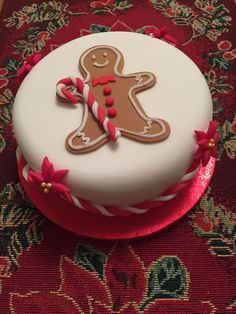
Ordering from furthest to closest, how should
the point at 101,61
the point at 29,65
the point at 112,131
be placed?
the point at 29,65
the point at 101,61
the point at 112,131

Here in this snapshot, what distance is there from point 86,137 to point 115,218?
284mm

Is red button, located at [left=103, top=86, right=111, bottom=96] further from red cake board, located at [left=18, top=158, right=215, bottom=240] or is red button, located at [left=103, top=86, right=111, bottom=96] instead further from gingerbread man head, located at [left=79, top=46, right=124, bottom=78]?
red cake board, located at [left=18, top=158, right=215, bottom=240]

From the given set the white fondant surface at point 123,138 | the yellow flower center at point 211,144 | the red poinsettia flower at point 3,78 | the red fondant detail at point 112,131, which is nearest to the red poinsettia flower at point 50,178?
the white fondant surface at point 123,138

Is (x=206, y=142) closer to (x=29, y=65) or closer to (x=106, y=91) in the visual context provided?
(x=106, y=91)

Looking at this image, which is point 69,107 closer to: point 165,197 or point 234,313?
point 165,197

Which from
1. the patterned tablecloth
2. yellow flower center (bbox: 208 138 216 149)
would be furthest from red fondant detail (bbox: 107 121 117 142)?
the patterned tablecloth

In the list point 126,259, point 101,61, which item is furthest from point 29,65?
point 126,259

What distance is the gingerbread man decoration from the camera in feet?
3.14

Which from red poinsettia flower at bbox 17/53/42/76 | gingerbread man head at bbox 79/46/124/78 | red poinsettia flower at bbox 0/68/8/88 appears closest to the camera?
gingerbread man head at bbox 79/46/124/78

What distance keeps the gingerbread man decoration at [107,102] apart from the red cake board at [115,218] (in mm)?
267

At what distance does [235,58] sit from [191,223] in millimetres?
679

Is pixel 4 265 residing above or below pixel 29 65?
below

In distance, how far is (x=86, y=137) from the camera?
0.96 meters

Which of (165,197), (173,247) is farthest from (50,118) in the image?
(173,247)
